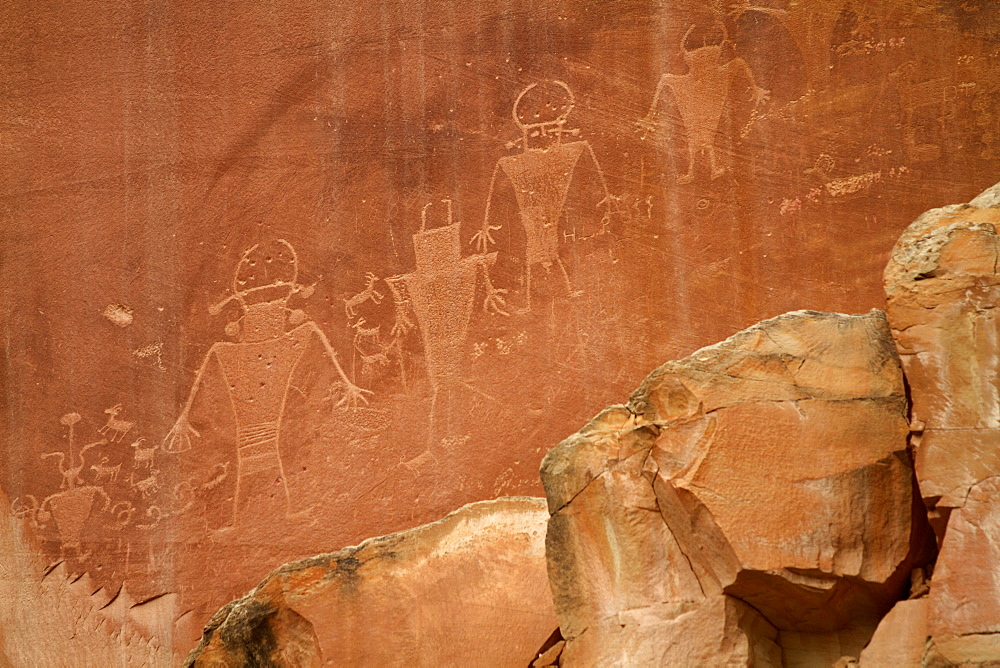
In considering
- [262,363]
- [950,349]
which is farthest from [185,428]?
[950,349]

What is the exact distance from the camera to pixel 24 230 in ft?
25.0

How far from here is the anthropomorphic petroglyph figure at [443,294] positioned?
264 inches

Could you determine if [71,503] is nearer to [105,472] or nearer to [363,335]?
[105,472]

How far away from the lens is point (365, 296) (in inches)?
274

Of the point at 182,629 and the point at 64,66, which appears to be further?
the point at 64,66

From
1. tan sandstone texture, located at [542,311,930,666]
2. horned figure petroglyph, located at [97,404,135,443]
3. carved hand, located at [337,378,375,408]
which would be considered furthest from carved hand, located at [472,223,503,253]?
tan sandstone texture, located at [542,311,930,666]

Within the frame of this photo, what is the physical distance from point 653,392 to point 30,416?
443 centimetres

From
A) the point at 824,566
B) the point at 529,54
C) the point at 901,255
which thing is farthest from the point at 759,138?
the point at 824,566

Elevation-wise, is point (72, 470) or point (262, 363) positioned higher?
point (262, 363)

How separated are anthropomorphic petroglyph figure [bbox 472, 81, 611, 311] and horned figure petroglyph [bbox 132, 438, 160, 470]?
83.2 inches

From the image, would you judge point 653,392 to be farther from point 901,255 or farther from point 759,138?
point 759,138

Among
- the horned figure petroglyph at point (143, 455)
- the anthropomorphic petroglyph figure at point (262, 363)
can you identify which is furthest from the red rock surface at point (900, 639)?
the horned figure petroglyph at point (143, 455)

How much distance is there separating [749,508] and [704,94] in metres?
3.23

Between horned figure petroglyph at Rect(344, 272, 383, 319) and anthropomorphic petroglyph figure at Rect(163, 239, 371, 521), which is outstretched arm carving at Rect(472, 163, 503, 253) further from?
anthropomorphic petroglyph figure at Rect(163, 239, 371, 521)
